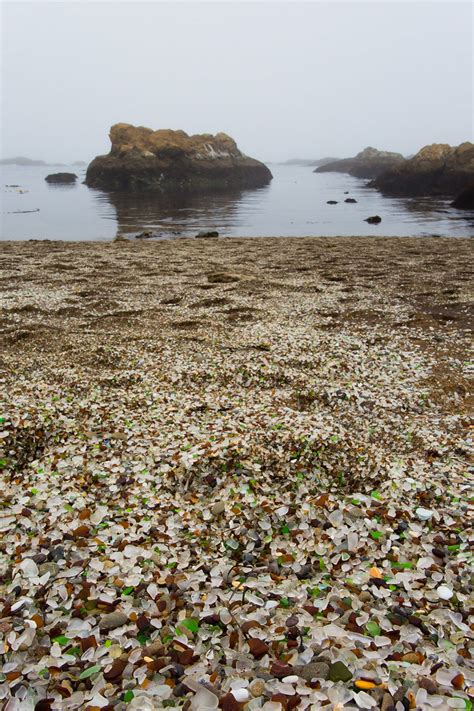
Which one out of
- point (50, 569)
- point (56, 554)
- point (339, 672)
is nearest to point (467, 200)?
point (339, 672)

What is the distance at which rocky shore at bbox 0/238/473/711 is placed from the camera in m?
2.35

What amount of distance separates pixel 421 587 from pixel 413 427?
2198 mm

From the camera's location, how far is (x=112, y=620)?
104 inches

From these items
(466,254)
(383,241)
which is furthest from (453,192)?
(466,254)

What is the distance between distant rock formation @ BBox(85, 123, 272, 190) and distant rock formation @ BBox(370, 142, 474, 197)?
24.7m

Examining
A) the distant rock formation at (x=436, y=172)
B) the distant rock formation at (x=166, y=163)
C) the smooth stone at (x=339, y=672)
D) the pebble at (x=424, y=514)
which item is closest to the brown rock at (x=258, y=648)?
the smooth stone at (x=339, y=672)

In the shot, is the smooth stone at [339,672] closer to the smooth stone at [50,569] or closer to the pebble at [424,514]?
the pebble at [424,514]

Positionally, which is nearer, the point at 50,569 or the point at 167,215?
the point at 50,569

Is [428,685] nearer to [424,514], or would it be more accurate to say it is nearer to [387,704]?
[387,704]

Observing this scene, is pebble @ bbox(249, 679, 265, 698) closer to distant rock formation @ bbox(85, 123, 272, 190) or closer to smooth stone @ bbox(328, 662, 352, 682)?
smooth stone @ bbox(328, 662, 352, 682)

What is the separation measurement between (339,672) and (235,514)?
1432mm

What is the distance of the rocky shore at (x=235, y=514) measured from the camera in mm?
2348

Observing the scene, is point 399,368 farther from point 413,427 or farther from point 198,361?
point 198,361

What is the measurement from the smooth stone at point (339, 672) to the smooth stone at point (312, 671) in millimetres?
26
